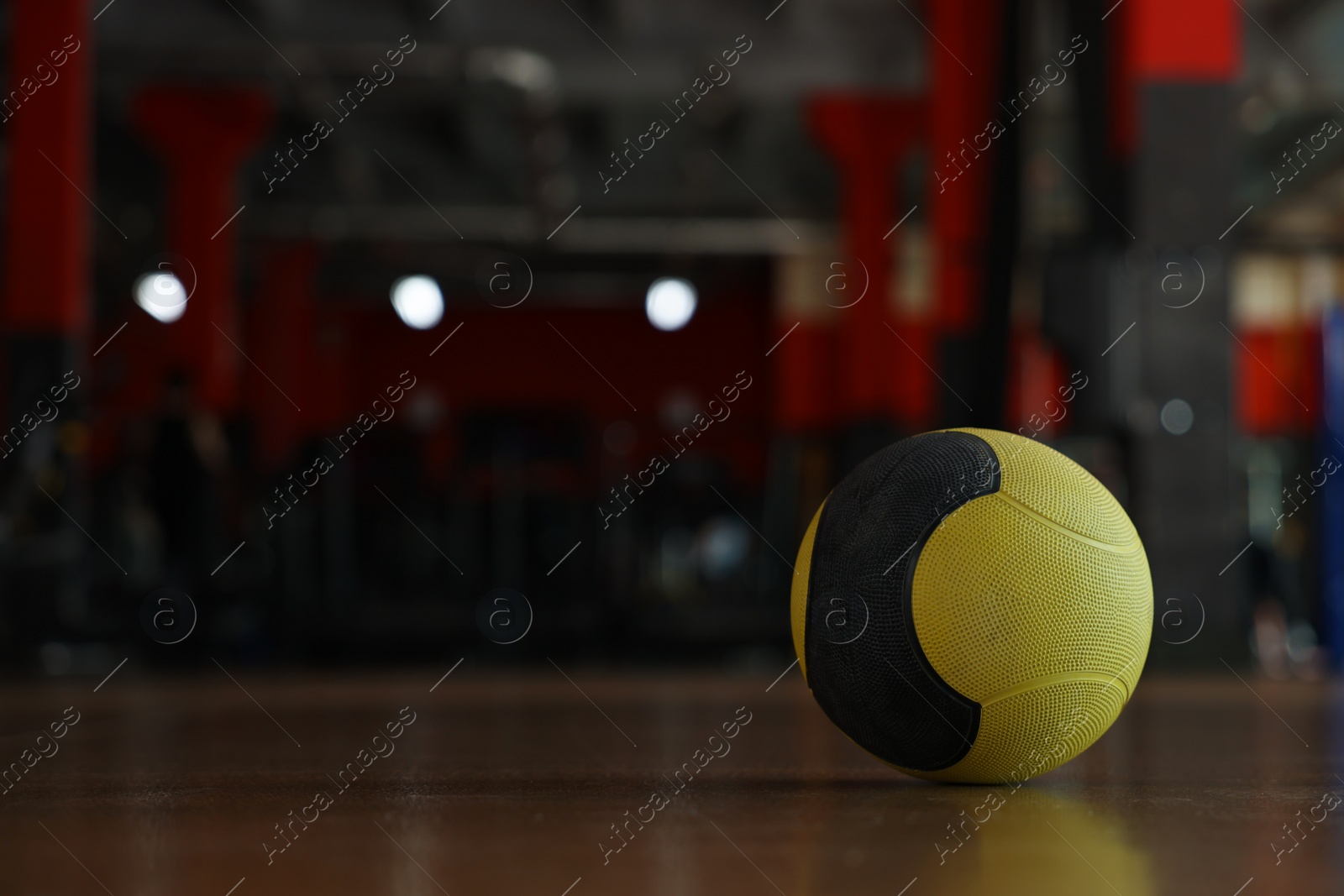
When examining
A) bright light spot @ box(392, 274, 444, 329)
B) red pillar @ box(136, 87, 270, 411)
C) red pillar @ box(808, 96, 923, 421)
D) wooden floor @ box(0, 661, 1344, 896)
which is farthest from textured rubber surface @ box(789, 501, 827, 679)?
red pillar @ box(136, 87, 270, 411)

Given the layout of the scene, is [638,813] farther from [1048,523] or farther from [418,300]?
[418,300]

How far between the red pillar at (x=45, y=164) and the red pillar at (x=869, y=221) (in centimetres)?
628

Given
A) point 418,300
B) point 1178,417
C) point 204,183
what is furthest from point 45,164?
point 1178,417

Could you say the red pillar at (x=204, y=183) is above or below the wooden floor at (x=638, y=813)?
above

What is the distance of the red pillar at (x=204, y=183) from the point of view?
1184 centimetres

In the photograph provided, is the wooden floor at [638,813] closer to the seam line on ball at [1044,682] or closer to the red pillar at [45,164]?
the seam line on ball at [1044,682]

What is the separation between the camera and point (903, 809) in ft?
6.20

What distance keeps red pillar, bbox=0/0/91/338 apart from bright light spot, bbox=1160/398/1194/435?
594 centimetres

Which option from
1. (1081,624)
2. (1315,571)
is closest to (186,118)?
(1315,571)

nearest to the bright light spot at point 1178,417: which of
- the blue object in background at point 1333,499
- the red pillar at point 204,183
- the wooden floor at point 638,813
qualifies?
the wooden floor at point 638,813

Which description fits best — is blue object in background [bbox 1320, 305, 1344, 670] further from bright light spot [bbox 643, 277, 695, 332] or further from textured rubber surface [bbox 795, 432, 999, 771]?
textured rubber surface [bbox 795, 432, 999, 771]

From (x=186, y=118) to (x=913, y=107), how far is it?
6.25 m

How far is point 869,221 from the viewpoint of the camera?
1241 cm

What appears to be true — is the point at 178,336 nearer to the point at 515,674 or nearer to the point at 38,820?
the point at 515,674
